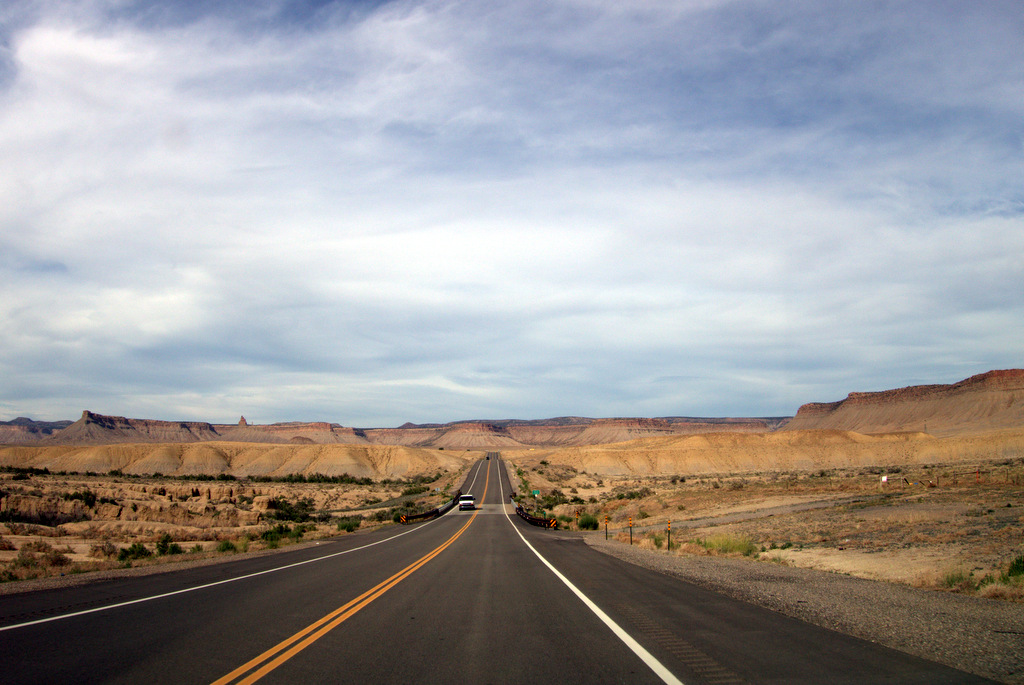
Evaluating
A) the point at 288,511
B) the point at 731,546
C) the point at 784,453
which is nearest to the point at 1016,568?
the point at 731,546

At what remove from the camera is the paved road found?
6.17 meters

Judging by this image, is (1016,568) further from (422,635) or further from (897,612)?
(422,635)

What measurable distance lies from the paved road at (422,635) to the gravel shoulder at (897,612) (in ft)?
1.64

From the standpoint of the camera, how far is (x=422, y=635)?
7.92 meters

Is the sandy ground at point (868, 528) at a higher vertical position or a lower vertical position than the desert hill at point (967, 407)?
lower

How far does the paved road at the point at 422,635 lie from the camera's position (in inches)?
243

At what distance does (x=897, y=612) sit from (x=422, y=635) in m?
7.12

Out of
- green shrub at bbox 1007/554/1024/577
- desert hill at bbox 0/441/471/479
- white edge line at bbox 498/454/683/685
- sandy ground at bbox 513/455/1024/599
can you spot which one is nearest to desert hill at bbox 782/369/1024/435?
desert hill at bbox 0/441/471/479

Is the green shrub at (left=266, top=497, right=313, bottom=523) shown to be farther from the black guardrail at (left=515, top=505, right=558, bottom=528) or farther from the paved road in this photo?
the paved road

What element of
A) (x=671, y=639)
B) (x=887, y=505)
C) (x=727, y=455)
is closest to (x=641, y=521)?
(x=887, y=505)

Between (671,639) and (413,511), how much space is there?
46.9 meters

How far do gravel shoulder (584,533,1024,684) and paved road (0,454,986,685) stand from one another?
499mm

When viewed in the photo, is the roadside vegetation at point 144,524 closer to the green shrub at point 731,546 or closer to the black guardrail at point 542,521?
the black guardrail at point 542,521

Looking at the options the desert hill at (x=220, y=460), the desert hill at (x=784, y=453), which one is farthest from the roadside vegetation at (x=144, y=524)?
the desert hill at (x=784, y=453)
